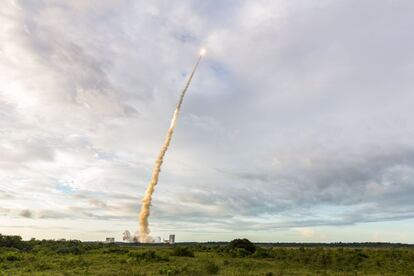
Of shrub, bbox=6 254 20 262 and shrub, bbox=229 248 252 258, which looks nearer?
shrub, bbox=6 254 20 262

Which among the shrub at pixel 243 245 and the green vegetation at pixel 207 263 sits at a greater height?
the shrub at pixel 243 245

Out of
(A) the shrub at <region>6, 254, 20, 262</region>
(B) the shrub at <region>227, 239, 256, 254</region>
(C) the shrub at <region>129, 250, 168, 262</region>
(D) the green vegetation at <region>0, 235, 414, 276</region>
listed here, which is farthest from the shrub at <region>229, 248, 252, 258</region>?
(A) the shrub at <region>6, 254, 20, 262</region>

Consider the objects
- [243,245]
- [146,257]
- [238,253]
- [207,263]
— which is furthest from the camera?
[243,245]

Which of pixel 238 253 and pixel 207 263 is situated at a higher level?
pixel 238 253

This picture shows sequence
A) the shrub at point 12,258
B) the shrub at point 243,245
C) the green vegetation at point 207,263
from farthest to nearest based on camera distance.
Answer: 1. the shrub at point 243,245
2. the shrub at point 12,258
3. the green vegetation at point 207,263

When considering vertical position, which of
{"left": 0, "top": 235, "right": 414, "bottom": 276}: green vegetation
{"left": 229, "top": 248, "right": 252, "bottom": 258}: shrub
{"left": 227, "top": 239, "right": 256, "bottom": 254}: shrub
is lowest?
{"left": 0, "top": 235, "right": 414, "bottom": 276}: green vegetation

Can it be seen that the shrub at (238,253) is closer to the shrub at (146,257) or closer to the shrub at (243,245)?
the shrub at (243,245)

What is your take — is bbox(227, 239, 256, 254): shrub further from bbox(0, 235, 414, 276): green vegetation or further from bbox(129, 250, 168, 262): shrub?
bbox(129, 250, 168, 262): shrub

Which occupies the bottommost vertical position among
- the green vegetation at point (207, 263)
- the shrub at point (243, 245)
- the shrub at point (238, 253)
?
the green vegetation at point (207, 263)

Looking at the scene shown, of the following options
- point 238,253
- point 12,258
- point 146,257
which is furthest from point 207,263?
point 12,258

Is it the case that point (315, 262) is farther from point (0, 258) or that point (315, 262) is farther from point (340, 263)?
point (0, 258)

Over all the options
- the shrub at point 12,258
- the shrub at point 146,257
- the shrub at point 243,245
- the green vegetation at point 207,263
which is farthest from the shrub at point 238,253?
the shrub at point 12,258

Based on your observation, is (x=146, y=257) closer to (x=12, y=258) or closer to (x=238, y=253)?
(x=238, y=253)

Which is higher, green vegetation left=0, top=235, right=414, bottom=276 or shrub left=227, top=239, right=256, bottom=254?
shrub left=227, top=239, right=256, bottom=254
